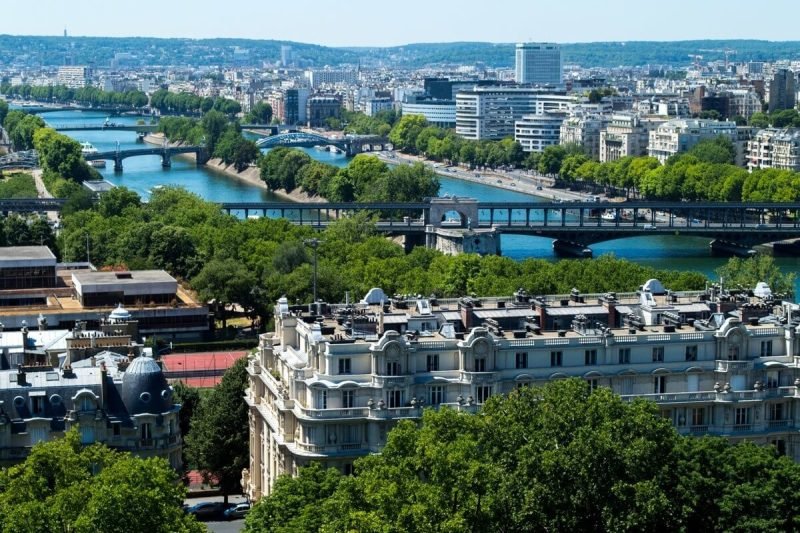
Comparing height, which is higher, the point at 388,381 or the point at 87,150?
the point at 388,381

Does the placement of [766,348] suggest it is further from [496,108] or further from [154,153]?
[496,108]

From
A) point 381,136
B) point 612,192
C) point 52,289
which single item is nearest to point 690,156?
point 612,192

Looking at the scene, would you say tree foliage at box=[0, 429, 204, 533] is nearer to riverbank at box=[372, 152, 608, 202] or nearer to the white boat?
riverbank at box=[372, 152, 608, 202]

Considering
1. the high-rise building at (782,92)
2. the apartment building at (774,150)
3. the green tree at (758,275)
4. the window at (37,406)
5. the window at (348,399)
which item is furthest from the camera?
the high-rise building at (782,92)

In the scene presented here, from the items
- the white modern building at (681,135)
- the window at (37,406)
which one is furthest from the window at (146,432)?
the white modern building at (681,135)

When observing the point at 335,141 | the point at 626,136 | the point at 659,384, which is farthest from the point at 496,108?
the point at 659,384

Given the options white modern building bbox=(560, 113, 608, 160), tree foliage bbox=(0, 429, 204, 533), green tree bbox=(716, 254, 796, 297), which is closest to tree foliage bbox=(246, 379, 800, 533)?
tree foliage bbox=(0, 429, 204, 533)

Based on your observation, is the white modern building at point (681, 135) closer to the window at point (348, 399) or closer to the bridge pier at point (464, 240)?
the bridge pier at point (464, 240)
